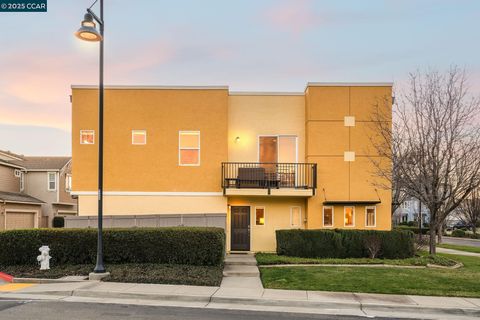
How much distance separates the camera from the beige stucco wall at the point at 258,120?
1888 cm

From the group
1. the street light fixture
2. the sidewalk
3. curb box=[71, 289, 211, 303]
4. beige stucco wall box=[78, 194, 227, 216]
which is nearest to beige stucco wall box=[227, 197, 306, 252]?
beige stucco wall box=[78, 194, 227, 216]

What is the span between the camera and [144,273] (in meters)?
11.7

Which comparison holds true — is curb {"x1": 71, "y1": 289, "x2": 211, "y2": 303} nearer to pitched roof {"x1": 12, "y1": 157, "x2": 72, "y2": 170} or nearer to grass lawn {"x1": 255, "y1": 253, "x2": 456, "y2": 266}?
grass lawn {"x1": 255, "y1": 253, "x2": 456, "y2": 266}

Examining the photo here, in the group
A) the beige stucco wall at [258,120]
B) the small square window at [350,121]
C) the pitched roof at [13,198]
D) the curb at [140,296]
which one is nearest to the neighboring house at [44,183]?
the pitched roof at [13,198]

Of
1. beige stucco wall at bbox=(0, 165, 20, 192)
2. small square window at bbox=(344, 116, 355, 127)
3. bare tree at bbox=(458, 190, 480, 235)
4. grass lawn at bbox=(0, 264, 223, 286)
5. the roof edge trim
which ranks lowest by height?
bare tree at bbox=(458, 190, 480, 235)

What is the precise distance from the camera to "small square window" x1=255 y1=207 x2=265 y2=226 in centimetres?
1855

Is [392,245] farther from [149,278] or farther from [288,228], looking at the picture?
[149,278]

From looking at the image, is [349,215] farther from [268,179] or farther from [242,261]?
[242,261]

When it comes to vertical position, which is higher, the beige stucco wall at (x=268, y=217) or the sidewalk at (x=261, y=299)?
the beige stucco wall at (x=268, y=217)

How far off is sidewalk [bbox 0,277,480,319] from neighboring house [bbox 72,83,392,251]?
7813 mm

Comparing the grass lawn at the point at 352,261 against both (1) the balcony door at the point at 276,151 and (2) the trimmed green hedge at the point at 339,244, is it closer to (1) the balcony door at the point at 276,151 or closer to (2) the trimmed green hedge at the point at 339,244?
(2) the trimmed green hedge at the point at 339,244

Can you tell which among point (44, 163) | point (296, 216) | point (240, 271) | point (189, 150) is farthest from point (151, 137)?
point (44, 163)

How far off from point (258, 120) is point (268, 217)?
425 cm

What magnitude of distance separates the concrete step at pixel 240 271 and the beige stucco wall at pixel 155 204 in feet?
14.2
